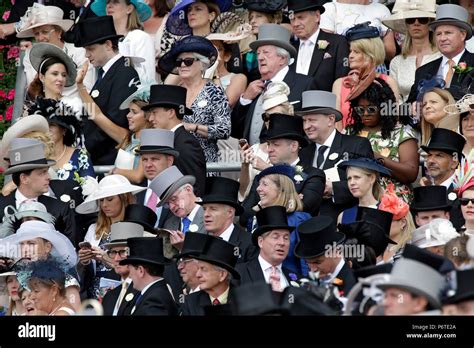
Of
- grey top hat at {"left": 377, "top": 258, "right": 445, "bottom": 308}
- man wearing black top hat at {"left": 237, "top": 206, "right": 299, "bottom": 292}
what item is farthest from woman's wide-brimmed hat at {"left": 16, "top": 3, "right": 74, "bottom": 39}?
grey top hat at {"left": 377, "top": 258, "right": 445, "bottom": 308}

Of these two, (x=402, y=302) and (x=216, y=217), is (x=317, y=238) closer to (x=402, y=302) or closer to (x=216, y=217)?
(x=216, y=217)

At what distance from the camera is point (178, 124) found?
2005 cm

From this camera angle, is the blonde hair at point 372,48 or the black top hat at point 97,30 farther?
the black top hat at point 97,30

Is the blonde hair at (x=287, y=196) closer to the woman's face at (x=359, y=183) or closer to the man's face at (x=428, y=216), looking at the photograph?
the woman's face at (x=359, y=183)

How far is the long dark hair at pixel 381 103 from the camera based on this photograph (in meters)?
19.5

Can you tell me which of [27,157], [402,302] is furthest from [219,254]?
[402,302]

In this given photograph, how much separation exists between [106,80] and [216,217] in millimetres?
3174

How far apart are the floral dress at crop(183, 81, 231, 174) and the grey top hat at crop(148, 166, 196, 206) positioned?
111 centimetres

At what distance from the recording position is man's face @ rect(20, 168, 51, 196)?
64.3ft

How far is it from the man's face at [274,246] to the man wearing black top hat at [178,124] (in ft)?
6.37

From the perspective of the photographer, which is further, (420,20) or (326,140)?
(420,20)

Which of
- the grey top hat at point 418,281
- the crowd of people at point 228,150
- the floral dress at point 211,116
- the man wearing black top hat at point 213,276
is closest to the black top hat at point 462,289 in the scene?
the grey top hat at point 418,281

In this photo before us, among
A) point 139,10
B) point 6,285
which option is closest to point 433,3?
point 139,10

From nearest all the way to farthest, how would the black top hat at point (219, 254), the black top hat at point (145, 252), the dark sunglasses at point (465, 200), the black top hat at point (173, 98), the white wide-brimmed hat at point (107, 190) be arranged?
the black top hat at point (219, 254)
the black top hat at point (145, 252)
the dark sunglasses at point (465, 200)
the white wide-brimmed hat at point (107, 190)
the black top hat at point (173, 98)
